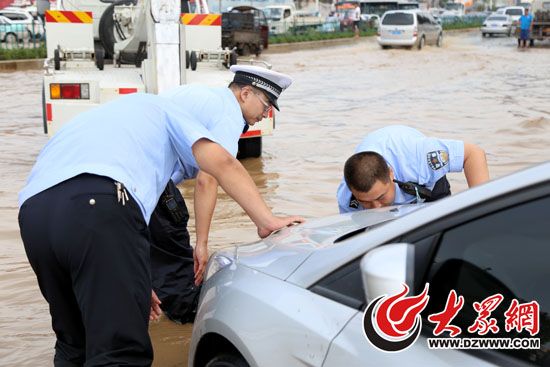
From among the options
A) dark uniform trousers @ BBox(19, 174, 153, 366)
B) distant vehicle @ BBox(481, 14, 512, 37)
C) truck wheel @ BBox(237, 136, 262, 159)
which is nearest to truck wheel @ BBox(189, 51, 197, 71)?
truck wheel @ BBox(237, 136, 262, 159)

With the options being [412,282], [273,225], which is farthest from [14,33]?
[412,282]

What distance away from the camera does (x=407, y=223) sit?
207 centimetres

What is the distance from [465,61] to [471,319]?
2451 cm

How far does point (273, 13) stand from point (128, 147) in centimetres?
3450

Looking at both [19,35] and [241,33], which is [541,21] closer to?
[241,33]

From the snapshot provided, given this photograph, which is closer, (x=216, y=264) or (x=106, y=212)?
(x=106, y=212)

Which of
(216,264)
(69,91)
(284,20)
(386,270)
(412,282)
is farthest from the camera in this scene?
(284,20)

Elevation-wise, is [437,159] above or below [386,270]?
below

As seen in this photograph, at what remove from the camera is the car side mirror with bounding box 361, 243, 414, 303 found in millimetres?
1781

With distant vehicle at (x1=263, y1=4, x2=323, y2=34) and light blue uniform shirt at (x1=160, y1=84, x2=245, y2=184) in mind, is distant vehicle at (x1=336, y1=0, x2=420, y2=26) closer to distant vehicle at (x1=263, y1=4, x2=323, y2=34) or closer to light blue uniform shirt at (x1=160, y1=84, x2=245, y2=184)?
distant vehicle at (x1=263, y1=4, x2=323, y2=34)

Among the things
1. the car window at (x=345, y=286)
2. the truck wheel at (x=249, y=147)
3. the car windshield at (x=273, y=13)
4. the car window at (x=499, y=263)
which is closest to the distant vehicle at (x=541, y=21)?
the car windshield at (x=273, y=13)

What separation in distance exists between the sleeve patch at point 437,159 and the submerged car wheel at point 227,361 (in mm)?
1719

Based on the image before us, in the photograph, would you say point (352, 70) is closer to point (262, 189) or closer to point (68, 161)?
point (262, 189)

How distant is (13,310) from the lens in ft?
15.8
